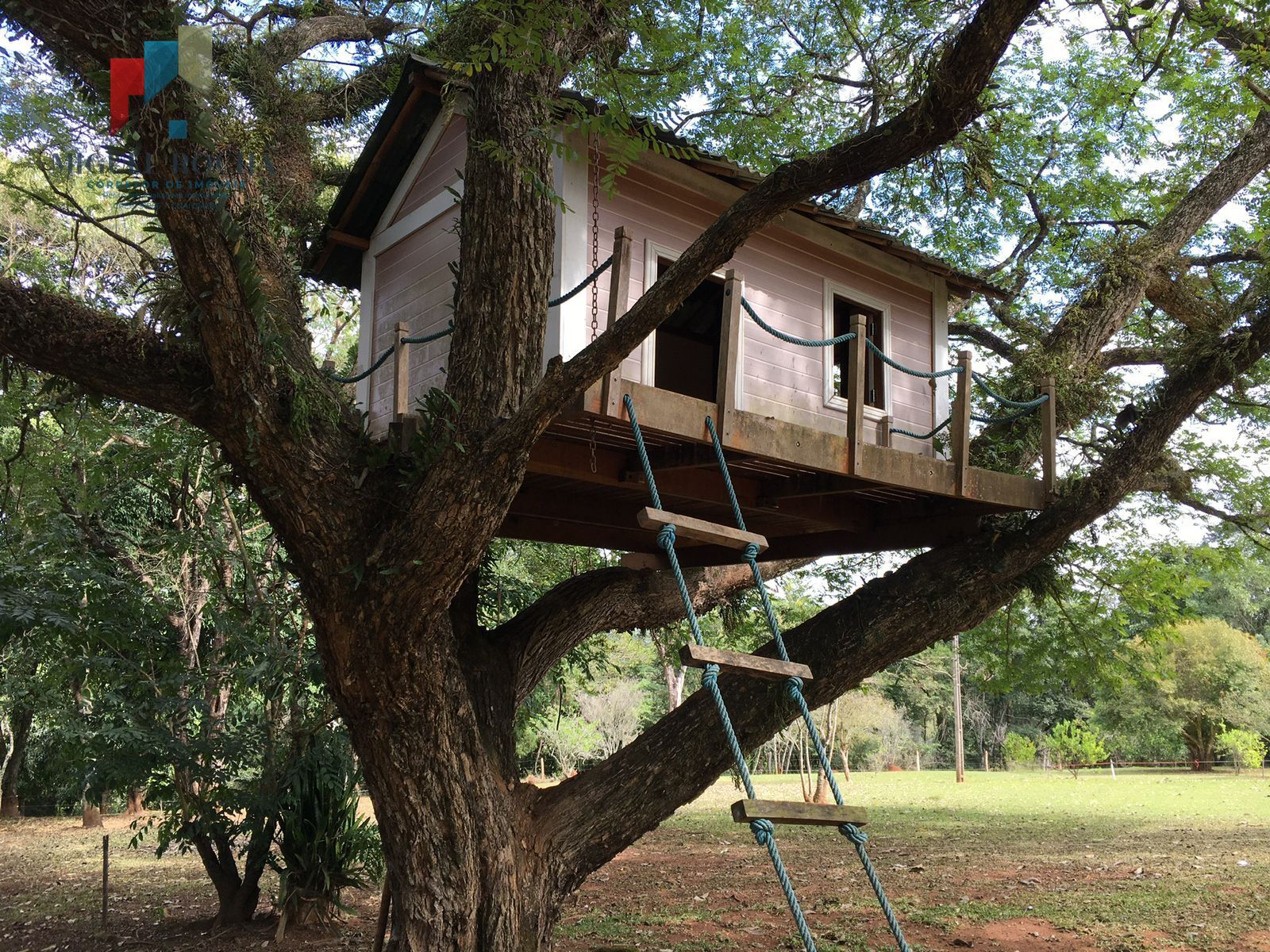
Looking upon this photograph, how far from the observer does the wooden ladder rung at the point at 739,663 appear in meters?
4.59

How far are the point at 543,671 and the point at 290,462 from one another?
11.3 ft

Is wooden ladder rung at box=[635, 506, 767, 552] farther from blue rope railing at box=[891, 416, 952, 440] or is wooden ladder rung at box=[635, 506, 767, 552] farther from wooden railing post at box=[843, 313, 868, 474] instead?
blue rope railing at box=[891, 416, 952, 440]

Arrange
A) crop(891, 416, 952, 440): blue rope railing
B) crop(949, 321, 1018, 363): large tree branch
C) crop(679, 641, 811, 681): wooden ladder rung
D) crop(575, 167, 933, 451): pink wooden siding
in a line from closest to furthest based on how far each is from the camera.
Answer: crop(679, 641, 811, 681): wooden ladder rung, crop(575, 167, 933, 451): pink wooden siding, crop(891, 416, 952, 440): blue rope railing, crop(949, 321, 1018, 363): large tree branch

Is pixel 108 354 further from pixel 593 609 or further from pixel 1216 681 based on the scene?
pixel 1216 681

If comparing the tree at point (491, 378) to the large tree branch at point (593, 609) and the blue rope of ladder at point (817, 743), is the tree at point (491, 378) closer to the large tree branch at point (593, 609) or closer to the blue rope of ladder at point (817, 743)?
the large tree branch at point (593, 609)

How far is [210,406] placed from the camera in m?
5.58

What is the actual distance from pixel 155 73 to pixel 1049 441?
268 inches

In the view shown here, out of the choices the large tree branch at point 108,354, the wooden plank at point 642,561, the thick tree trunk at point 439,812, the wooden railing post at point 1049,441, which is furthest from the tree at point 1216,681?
the large tree branch at point 108,354

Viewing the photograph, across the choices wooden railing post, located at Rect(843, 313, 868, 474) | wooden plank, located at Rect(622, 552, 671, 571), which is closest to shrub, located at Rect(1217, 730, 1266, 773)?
wooden plank, located at Rect(622, 552, 671, 571)

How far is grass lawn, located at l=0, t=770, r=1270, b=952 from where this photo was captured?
29.1 feet

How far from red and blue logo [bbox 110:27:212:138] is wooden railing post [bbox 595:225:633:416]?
7.66ft

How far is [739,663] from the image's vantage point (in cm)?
479

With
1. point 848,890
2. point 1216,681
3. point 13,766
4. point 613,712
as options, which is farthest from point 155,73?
point 1216,681

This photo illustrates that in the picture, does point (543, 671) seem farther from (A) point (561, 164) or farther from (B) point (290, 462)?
(A) point (561, 164)
